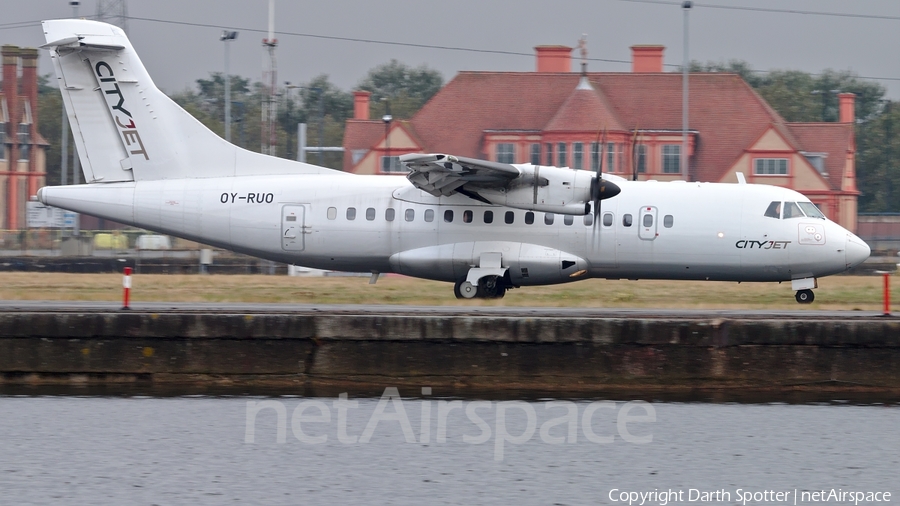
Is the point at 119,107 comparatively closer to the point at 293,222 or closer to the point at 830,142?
the point at 293,222

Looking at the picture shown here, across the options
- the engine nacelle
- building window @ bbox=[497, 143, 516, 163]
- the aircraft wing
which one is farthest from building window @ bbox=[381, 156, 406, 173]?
the engine nacelle

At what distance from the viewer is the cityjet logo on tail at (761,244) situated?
80.0 ft

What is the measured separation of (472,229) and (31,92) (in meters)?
68.0

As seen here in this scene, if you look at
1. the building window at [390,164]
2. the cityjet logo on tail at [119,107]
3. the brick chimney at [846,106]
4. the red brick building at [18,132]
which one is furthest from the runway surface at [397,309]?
the red brick building at [18,132]

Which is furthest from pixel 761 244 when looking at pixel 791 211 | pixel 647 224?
pixel 647 224

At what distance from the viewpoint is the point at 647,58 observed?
73.7 metres

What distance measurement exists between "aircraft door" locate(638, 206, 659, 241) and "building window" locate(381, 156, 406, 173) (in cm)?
4266

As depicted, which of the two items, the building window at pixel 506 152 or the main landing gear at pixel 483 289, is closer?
the main landing gear at pixel 483 289

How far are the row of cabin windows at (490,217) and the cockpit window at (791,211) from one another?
101 inches

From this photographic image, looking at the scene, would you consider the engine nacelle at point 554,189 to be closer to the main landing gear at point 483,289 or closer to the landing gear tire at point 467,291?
the main landing gear at point 483,289

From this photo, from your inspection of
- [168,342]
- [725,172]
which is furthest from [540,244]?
[725,172]

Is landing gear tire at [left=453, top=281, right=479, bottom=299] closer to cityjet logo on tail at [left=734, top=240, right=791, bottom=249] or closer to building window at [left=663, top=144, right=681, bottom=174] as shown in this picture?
cityjet logo on tail at [left=734, top=240, right=791, bottom=249]

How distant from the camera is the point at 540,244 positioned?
2486 centimetres

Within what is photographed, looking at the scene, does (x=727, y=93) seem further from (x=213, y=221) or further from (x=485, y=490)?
(x=485, y=490)
